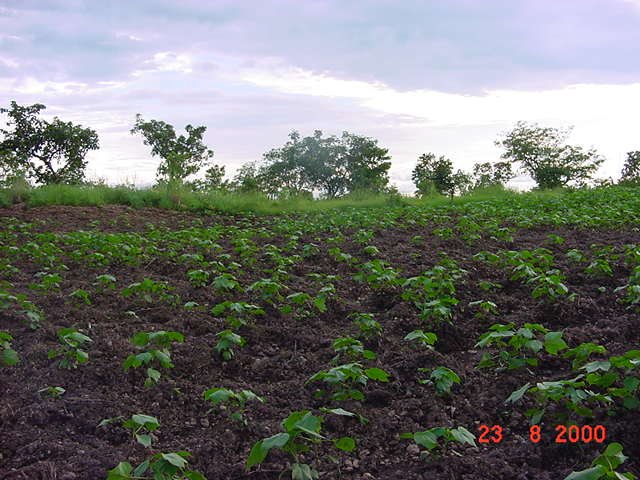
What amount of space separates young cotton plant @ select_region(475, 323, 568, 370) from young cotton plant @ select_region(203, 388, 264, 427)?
1181 mm

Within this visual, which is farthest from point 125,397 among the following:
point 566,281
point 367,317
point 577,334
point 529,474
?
point 566,281

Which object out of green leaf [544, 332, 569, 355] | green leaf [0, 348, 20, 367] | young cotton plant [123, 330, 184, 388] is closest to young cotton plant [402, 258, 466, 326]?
green leaf [544, 332, 569, 355]

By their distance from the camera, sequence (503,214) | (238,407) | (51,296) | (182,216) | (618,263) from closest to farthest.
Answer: (238,407)
(51,296)
(618,263)
(503,214)
(182,216)

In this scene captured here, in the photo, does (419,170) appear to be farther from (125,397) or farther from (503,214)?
(125,397)

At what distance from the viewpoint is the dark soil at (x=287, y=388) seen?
2148 mm

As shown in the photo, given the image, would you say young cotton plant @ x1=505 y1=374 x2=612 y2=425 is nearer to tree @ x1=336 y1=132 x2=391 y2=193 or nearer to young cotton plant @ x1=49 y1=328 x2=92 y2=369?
young cotton plant @ x1=49 y1=328 x2=92 y2=369

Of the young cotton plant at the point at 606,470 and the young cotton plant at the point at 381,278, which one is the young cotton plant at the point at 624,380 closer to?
the young cotton plant at the point at 606,470

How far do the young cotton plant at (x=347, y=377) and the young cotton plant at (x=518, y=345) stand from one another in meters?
0.61

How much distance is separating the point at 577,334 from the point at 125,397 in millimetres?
2706

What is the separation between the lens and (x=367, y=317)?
341 cm

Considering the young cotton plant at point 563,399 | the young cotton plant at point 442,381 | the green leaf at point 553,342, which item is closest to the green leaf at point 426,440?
the young cotton plant at point 563,399

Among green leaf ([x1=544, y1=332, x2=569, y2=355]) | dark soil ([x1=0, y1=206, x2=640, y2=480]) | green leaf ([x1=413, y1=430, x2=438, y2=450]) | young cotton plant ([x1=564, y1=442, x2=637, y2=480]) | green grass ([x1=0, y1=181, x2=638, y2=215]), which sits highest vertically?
green grass ([x1=0, y1=181, x2=638, y2=215])

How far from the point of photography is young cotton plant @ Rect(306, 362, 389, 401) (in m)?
2.35

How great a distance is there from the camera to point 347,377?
2637 millimetres
